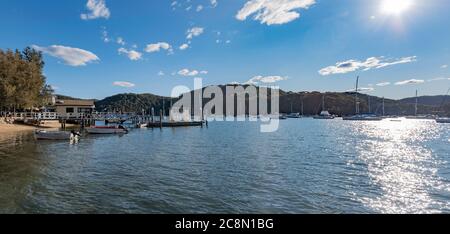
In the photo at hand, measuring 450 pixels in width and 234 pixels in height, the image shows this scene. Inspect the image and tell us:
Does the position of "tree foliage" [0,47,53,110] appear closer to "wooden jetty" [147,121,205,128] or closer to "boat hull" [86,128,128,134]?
"boat hull" [86,128,128,134]

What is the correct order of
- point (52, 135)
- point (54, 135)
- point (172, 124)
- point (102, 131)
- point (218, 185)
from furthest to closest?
point (172, 124), point (102, 131), point (54, 135), point (52, 135), point (218, 185)

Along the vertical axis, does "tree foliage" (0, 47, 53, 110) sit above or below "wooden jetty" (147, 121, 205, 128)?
above

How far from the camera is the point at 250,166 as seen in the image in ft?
78.2

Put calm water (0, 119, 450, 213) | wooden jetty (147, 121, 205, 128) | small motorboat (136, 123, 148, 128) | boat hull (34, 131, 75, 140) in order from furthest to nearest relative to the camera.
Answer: wooden jetty (147, 121, 205, 128), small motorboat (136, 123, 148, 128), boat hull (34, 131, 75, 140), calm water (0, 119, 450, 213)

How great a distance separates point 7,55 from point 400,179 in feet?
236

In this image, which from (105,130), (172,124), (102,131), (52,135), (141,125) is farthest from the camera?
(172,124)

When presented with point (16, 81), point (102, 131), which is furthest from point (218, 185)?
point (16, 81)

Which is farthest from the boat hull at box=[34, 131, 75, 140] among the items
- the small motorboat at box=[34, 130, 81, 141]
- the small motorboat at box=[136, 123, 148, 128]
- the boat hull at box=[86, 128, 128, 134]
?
the small motorboat at box=[136, 123, 148, 128]

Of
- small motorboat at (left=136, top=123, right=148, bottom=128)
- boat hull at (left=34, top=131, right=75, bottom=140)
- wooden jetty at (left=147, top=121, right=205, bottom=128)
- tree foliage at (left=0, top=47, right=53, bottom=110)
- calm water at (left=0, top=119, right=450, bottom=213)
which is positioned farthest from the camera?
wooden jetty at (left=147, top=121, right=205, bottom=128)

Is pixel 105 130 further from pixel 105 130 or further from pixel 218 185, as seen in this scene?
pixel 218 185

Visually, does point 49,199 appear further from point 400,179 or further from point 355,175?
point 400,179

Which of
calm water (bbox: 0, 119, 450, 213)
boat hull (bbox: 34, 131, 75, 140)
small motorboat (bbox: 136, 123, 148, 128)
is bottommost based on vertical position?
calm water (bbox: 0, 119, 450, 213)

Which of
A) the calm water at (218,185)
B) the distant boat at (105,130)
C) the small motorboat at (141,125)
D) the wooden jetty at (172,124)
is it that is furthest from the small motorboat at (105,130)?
the calm water at (218,185)
